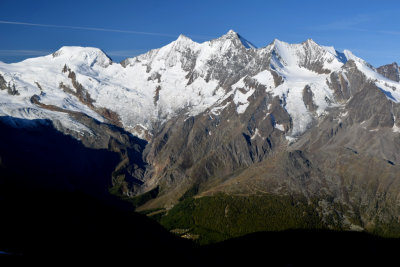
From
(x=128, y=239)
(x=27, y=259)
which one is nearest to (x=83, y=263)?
(x=27, y=259)

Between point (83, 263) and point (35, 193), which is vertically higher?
point (35, 193)

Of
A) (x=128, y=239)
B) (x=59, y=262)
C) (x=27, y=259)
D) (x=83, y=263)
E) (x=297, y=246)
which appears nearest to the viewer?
(x=27, y=259)

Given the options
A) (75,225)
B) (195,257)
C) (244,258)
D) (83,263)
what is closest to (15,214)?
(75,225)

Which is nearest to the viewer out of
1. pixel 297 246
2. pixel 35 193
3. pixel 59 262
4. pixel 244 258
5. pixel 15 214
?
pixel 59 262

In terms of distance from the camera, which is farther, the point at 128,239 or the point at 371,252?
the point at 371,252

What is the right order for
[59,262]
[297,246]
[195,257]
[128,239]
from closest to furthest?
[59,262] → [128,239] → [195,257] → [297,246]

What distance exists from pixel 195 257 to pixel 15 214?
52.0m

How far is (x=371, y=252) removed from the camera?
193625 mm

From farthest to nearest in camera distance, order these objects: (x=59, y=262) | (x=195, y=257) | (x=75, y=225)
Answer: (x=195, y=257), (x=75, y=225), (x=59, y=262)

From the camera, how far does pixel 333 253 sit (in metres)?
191

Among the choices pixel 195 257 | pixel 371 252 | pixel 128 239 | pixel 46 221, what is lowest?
pixel 371 252

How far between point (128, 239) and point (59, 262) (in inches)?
1796

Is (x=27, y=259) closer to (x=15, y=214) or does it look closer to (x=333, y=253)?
(x=15, y=214)

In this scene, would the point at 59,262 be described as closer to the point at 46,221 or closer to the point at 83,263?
the point at 83,263
